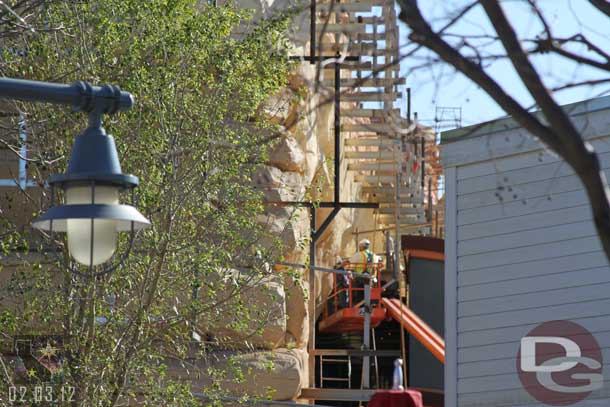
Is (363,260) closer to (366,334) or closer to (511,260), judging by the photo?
(366,334)

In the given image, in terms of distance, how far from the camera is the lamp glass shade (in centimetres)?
500

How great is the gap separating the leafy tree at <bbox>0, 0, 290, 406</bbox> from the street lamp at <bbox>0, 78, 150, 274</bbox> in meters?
6.86

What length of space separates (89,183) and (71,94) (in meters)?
0.40

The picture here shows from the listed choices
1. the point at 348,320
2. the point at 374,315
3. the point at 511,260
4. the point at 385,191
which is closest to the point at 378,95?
the point at 511,260

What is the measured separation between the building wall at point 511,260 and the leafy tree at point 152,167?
2.15 m

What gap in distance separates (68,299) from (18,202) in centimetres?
563

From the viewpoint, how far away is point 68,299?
12078 millimetres

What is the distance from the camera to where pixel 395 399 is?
7.94 m

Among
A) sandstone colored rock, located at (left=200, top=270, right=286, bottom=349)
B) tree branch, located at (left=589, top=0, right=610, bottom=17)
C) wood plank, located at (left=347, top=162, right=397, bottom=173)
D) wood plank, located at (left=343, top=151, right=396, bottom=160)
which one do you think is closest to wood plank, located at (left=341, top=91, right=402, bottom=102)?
tree branch, located at (left=589, top=0, right=610, bottom=17)

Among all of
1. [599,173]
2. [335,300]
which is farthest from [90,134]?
[335,300]

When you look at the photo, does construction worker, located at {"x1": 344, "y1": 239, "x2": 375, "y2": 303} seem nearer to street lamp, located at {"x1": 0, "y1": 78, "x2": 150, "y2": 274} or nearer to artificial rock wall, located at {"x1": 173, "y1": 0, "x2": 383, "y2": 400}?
artificial rock wall, located at {"x1": 173, "y1": 0, "x2": 383, "y2": 400}

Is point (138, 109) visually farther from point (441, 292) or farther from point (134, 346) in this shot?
point (441, 292)

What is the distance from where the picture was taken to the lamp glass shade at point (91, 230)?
197 inches

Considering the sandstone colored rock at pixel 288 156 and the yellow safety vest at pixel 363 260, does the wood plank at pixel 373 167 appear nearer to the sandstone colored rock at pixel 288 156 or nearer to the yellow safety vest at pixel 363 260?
the yellow safety vest at pixel 363 260
